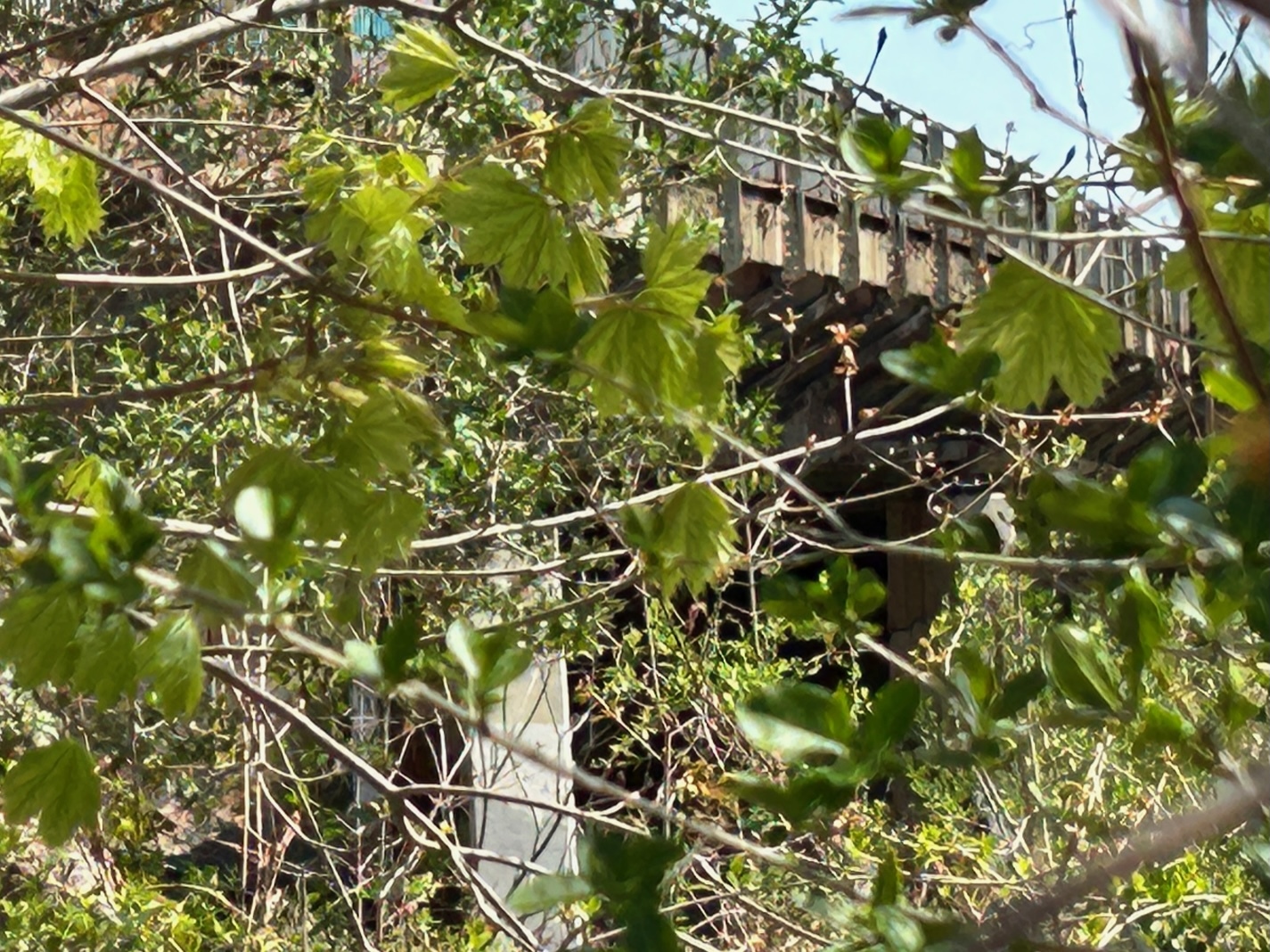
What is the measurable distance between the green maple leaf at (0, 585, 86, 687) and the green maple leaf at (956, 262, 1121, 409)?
2.29 feet

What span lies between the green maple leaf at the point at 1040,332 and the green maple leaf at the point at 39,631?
0.70m

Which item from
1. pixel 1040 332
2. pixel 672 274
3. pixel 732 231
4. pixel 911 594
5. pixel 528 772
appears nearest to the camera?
pixel 1040 332

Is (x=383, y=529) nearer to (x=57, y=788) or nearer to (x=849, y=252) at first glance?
(x=57, y=788)

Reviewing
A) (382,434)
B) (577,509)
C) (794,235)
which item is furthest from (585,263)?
(794,235)

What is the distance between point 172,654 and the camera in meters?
0.95

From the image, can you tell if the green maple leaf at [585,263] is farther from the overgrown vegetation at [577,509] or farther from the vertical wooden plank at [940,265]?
the vertical wooden plank at [940,265]

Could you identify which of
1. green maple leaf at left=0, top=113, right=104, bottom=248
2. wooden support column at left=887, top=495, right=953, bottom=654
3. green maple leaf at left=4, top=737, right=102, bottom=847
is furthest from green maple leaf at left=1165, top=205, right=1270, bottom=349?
wooden support column at left=887, top=495, right=953, bottom=654

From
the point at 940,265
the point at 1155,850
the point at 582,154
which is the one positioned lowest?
the point at 1155,850

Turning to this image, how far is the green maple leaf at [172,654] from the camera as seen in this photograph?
3.10 feet

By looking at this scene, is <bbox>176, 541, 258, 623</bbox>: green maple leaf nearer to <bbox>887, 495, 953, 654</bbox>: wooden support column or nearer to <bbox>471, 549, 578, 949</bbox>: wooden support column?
<bbox>471, 549, 578, 949</bbox>: wooden support column

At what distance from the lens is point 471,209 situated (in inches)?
50.7

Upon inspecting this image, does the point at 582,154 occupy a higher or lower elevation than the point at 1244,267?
higher

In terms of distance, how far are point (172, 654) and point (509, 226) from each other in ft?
1.77

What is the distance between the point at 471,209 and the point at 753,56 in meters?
1.92
